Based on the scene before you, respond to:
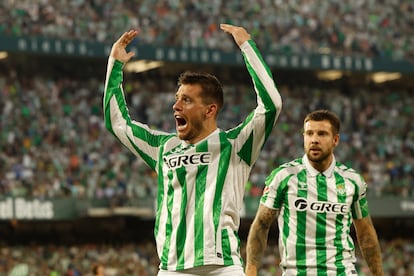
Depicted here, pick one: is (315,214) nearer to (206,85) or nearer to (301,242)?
(301,242)

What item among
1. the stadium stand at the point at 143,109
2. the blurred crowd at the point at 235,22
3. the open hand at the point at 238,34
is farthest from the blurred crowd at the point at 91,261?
the open hand at the point at 238,34

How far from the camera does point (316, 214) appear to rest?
692cm

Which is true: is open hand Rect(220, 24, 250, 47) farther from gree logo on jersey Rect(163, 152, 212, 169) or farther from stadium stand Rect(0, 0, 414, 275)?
stadium stand Rect(0, 0, 414, 275)

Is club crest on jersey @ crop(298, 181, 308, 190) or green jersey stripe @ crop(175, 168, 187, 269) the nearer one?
green jersey stripe @ crop(175, 168, 187, 269)

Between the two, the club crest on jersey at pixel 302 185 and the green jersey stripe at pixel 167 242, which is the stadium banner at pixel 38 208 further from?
the green jersey stripe at pixel 167 242

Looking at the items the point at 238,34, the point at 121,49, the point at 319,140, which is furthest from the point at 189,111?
the point at 319,140

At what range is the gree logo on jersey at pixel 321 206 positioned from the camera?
6938mm

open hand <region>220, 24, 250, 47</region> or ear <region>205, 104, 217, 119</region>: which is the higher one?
open hand <region>220, 24, 250, 47</region>

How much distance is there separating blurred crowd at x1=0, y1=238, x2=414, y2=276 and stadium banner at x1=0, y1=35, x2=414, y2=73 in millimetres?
5207

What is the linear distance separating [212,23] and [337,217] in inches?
836

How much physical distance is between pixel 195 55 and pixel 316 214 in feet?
66.2

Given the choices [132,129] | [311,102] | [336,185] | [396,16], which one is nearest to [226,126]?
[311,102]

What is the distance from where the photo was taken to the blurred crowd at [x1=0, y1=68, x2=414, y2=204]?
75.0 ft

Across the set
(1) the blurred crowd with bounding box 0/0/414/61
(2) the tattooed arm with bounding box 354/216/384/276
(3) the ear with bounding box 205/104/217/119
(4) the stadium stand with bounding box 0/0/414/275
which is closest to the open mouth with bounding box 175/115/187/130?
(3) the ear with bounding box 205/104/217/119
